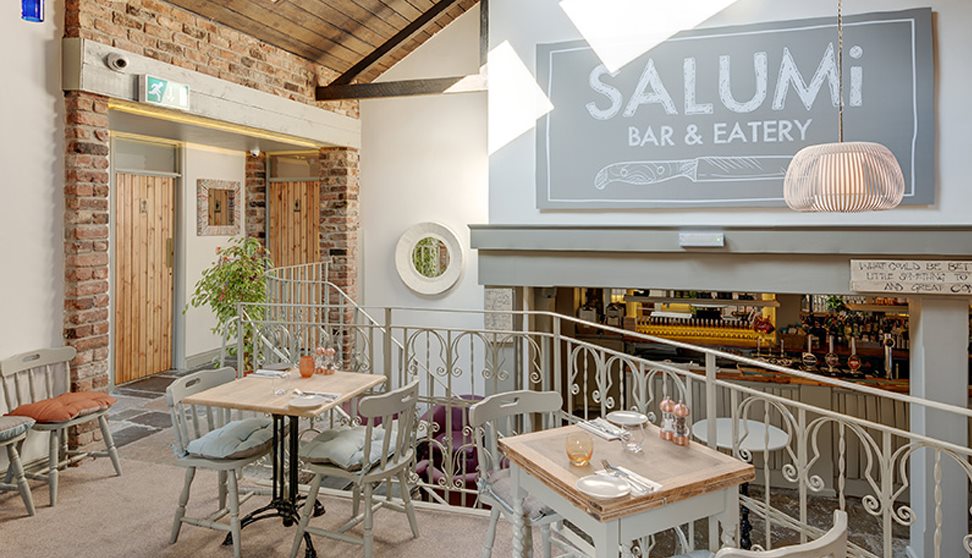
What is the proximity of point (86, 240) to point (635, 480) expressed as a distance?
158 inches

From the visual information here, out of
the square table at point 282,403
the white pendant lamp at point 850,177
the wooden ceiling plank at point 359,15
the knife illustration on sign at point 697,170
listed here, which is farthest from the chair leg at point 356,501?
the wooden ceiling plank at point 359,15

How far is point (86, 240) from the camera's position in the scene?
431 centimetres

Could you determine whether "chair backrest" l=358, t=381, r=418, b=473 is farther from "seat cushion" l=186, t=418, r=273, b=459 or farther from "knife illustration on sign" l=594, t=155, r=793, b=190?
"knife illustration on sign" l=594, t=155, r=793, b=190

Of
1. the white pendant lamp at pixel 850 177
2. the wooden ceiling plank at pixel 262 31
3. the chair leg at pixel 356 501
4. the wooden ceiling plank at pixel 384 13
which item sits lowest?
the chair leg at pixel 356 501

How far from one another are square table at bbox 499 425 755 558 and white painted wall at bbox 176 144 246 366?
6.14m

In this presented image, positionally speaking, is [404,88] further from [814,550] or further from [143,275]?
[814,550]

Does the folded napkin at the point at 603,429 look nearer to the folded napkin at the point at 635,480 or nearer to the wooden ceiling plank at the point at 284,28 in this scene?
the folded napkin at the point at 635,480

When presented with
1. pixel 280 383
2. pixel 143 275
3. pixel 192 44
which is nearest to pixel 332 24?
pixel 192 44

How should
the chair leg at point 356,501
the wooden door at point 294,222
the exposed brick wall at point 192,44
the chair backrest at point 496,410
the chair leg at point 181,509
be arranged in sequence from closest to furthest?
the chair backrest at point 496,410 < the chair leg at point 181,509 < the chair leg at point 356,501 < the exposed brick wall at point 192,44 < the wooden door at point 294,222

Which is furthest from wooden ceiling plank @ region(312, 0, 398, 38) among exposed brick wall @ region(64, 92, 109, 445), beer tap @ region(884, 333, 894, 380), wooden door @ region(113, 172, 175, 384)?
beer tap @ region(884, 333, 894, 380)

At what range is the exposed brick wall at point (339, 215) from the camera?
726 cm

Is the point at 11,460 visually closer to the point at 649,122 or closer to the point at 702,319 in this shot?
the point at 649,122

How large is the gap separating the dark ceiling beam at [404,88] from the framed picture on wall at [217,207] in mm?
1956

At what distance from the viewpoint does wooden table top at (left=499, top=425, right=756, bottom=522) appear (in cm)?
198
